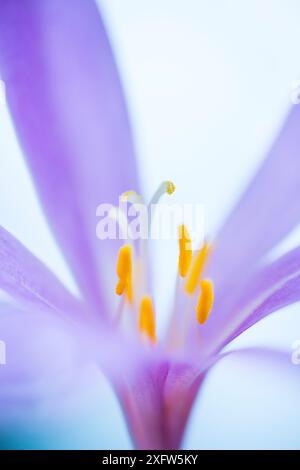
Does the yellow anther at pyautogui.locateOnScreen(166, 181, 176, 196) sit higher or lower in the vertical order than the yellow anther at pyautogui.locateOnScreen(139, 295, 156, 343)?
higher

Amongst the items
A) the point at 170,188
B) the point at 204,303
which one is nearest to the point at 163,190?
the point at 170,188

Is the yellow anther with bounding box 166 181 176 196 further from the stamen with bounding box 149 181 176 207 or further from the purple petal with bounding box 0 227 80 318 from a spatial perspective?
the purple petal with bounding box 0 227 80 318

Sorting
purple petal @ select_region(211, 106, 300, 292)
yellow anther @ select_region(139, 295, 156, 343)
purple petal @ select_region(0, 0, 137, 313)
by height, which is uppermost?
purple petal @ select_region(0, 0, 137, 313)

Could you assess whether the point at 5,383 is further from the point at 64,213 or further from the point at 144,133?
the point at 144,133

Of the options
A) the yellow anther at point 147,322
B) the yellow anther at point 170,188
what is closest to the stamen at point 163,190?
the yellow anther at point 170,188

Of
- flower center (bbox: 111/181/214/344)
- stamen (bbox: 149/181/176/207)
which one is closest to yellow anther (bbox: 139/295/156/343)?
flower center (bbox: 111/181/214/344)
